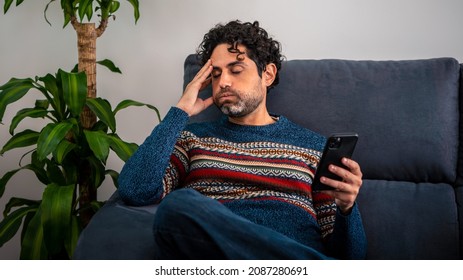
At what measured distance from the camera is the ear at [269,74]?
1.59 m

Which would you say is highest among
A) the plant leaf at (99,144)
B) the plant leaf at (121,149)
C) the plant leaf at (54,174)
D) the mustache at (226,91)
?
the mustache at (226,91)

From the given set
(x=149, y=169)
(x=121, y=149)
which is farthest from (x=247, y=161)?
(x=121, y=149)

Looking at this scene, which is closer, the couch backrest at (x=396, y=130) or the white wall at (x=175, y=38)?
the couch backrest at (x=396, y=130)

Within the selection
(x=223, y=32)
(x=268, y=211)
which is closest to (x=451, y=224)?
(x=268, y=211)

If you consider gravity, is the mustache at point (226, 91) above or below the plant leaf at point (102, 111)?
above

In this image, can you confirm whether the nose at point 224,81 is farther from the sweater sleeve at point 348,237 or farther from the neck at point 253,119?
the sweater sleeve at point 348,237

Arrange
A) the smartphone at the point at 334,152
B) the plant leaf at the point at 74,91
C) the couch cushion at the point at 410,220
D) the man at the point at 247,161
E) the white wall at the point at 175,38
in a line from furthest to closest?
1. the white wall at the point at 175,38
2. the plant leaf at the point at 74,91
3. the couch cushion at the point at 410,220
4. the man at the point at 247,161
5. the smartphone at the point at 334,152

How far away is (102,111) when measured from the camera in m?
1.64

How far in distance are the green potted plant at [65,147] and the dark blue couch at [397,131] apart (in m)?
0.22

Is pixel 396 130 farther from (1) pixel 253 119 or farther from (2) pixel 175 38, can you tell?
(2) pixel 175 38

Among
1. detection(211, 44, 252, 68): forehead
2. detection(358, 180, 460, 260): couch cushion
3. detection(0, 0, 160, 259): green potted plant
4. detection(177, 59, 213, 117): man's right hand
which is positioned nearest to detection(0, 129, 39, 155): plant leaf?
detection(0, 0, 160, 259): green potted plant

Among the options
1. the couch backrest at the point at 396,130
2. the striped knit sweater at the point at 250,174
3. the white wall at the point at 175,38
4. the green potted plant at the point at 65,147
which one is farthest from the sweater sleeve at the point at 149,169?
the white wall at the point at 175,38

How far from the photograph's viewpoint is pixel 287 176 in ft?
4.62
